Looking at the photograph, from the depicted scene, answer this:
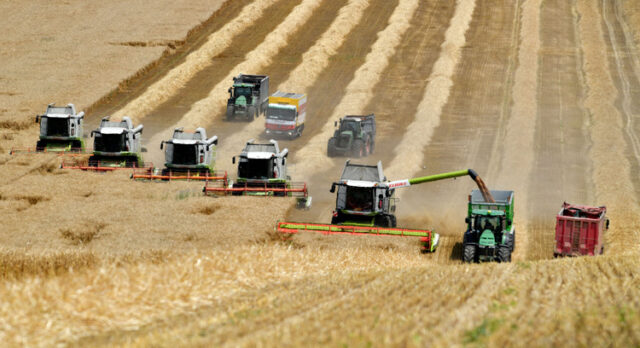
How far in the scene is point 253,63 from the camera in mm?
68062

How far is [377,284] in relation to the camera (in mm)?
21328

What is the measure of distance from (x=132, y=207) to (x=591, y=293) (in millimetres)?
20331

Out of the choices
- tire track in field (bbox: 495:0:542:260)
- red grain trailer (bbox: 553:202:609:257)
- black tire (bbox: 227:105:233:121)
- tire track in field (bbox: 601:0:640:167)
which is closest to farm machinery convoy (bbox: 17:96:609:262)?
red grain trailer (bbox: 553:202:609:257)

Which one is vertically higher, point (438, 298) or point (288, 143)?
point (288, 143)

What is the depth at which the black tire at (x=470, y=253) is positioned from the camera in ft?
92.3

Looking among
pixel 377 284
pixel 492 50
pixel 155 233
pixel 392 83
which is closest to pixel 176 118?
pixel 392 83

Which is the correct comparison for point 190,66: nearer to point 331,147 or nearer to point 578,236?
point 331,147

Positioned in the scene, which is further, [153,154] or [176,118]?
[176,118]

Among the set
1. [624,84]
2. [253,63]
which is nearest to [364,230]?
[253,63]

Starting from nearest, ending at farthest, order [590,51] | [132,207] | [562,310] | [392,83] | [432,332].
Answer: [432,332], [562,310], [132,207], [392,83], [590,51]

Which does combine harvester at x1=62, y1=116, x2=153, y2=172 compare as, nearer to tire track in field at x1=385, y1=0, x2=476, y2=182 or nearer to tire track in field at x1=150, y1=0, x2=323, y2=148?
tire track in field at x1=150, y1=0, x2=323, y2=148

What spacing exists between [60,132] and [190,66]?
23.1 meters

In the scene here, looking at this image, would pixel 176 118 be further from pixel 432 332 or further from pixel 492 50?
pixel 432 332

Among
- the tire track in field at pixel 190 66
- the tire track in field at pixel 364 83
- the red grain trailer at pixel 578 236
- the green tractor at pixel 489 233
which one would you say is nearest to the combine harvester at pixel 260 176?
the tire track in field at pixel 364 83
